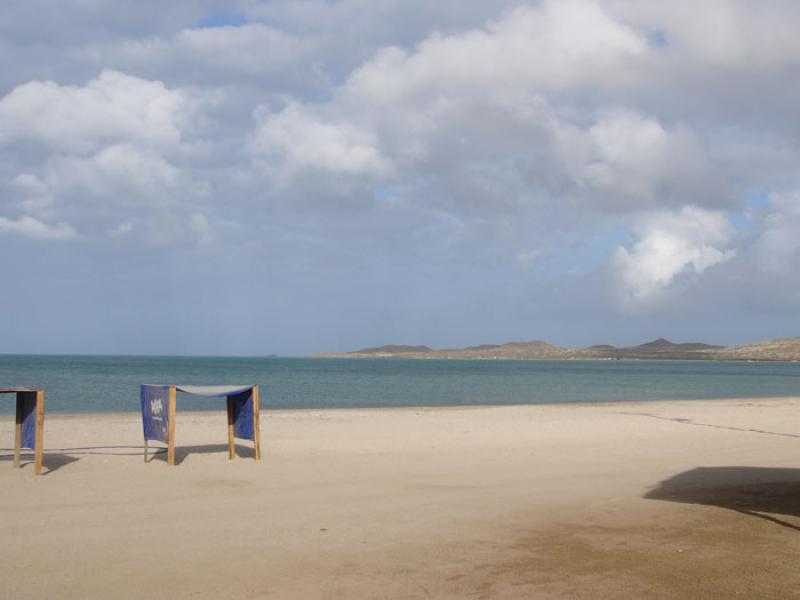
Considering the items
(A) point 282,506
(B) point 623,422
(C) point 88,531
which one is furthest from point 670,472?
(B) point 623,422

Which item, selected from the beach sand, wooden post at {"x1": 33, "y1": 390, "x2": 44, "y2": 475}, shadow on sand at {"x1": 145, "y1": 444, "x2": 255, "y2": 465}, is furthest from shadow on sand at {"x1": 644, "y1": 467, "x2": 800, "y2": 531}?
wooden post at {"x1": 33, "y1": 390, "x2": 44, "y2": 475}

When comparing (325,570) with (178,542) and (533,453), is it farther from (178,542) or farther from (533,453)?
(533,453)

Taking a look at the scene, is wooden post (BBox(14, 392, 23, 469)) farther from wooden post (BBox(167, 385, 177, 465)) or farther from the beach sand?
wooden post (BBox(167, 385, 177, 465))

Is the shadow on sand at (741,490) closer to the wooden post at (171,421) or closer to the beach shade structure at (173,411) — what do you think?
the beach shade structure at (173,411)

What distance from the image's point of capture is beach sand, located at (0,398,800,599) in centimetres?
616

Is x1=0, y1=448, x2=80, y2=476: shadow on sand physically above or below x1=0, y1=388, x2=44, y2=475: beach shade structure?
below

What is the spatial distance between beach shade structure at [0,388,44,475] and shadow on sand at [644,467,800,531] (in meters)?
7.96

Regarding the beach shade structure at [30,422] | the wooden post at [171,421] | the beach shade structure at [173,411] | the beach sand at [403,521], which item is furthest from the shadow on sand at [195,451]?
the beach shade structure at [30,422]

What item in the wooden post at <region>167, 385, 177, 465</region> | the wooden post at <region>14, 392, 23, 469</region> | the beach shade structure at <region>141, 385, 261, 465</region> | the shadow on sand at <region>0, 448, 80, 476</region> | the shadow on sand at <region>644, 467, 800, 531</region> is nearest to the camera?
the shadow on sand at <region>644, 467, 800, 531</region>

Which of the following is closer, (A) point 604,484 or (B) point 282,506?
(B) point 282,506

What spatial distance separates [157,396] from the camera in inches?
495

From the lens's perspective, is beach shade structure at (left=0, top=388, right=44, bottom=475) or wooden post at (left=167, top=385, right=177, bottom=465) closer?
beach shade structure at (left=0, top=388, right=44, bottom=475)

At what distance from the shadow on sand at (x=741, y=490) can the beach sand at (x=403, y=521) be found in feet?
0.16

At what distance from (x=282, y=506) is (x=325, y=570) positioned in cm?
295
